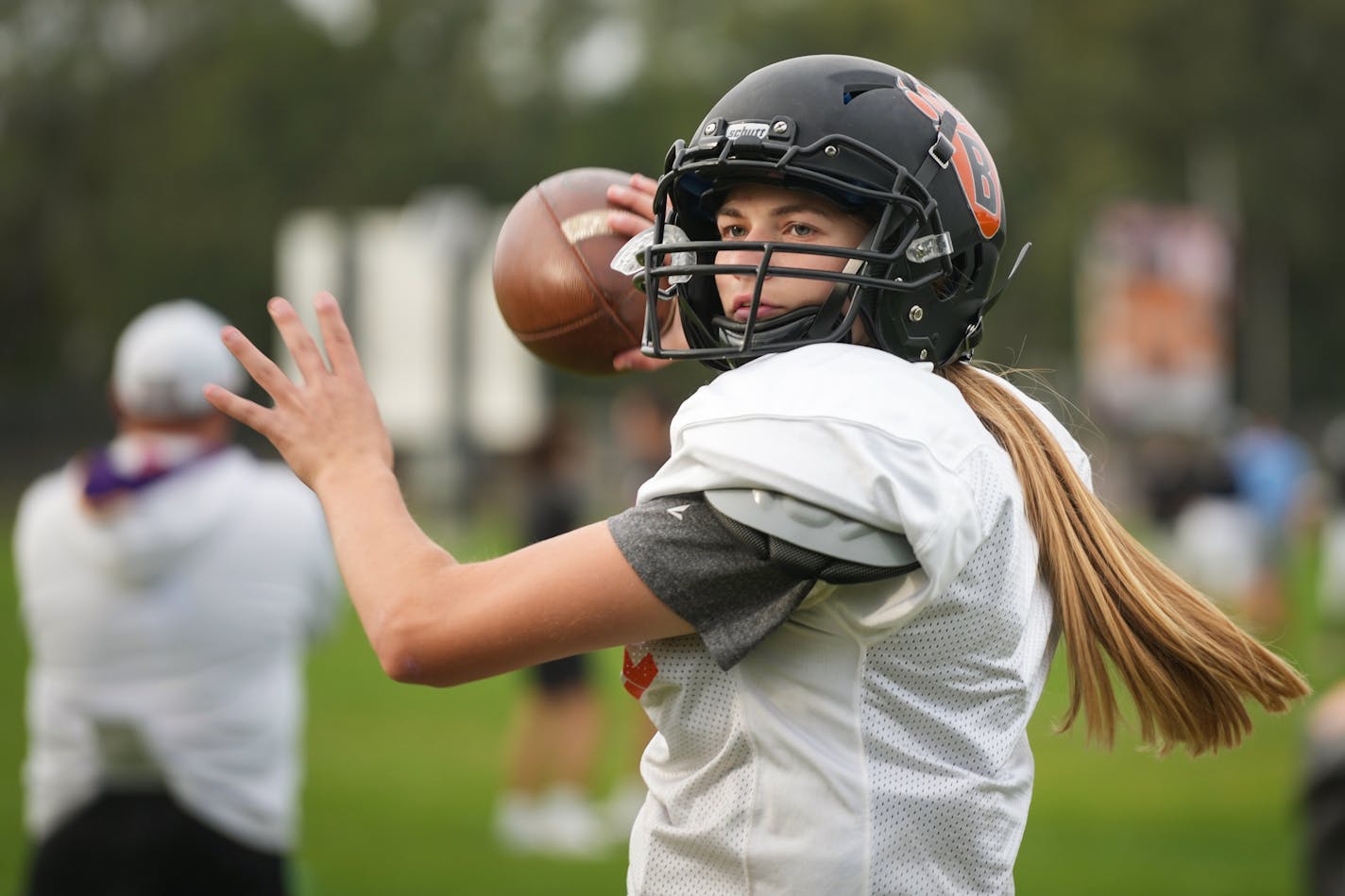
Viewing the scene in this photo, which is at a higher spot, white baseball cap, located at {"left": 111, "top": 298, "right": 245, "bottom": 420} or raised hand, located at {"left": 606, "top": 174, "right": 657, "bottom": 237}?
raised hand, located at {"left": 606, "top": 174, "right": 657, "bottom": 237}

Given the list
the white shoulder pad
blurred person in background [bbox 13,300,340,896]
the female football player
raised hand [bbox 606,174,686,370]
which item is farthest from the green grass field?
the white shoulder pad

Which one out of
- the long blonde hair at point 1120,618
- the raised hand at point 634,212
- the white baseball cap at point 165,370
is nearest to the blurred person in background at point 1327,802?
the long blonde hair at point 1120,618

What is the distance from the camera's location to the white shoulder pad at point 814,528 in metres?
1.90

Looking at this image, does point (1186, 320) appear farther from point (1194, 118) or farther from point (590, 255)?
point (590, 255)

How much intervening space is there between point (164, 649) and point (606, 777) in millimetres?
5307

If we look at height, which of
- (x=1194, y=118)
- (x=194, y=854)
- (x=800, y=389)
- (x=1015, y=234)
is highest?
(x=800, y=389)

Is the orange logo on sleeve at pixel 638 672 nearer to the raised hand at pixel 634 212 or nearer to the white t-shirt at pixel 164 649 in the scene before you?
the raised hand at pixel 634 212

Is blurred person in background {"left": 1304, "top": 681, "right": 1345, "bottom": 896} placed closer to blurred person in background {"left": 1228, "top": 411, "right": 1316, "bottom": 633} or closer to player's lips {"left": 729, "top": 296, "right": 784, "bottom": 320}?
player's lips {"left": 729, "top": 296, "right": 784, "bottom": 320}

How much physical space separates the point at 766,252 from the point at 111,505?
262 cm

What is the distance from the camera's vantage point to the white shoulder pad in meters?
1.90

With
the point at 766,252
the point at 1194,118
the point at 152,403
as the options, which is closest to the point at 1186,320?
the point at 1194,118

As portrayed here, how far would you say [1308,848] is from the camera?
3.06m

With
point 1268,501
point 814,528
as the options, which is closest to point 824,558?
point 814,528

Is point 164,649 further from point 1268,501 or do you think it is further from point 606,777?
point 1268,501
